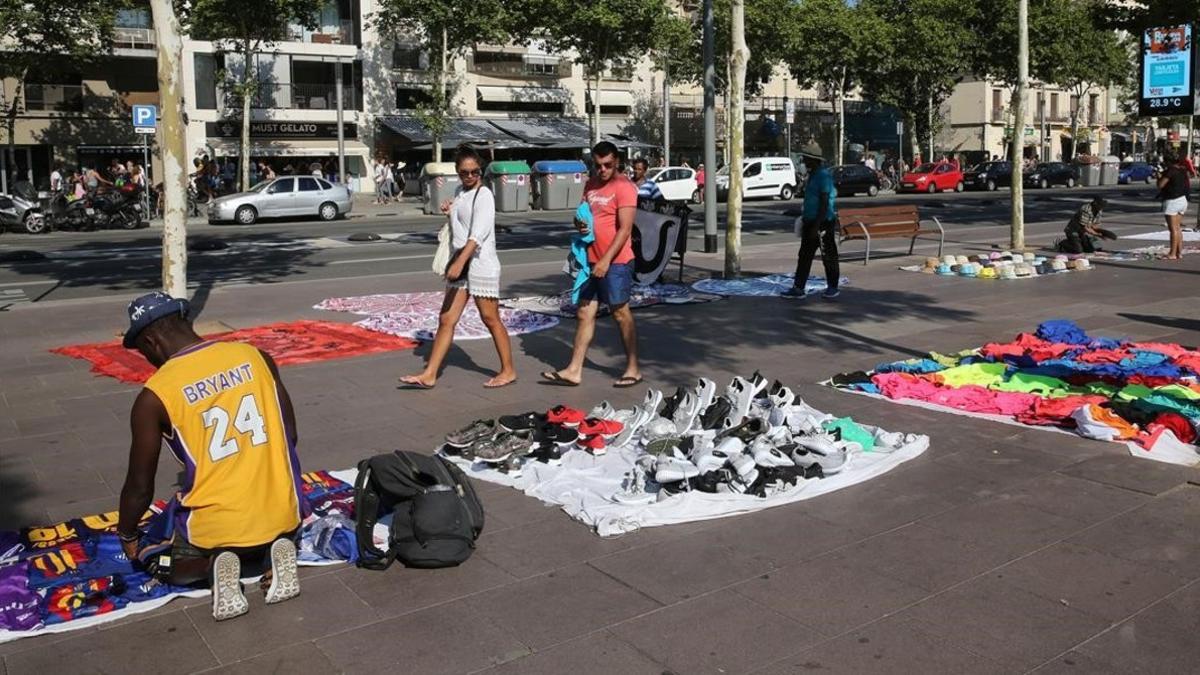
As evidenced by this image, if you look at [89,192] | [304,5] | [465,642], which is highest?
[304,5]

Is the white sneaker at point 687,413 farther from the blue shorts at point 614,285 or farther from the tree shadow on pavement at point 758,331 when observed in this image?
the tree shadow on pavement at point 758,331

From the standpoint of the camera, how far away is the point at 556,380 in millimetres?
8281

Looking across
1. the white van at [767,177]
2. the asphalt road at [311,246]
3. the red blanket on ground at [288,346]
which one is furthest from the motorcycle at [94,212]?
the white van at [767,177]

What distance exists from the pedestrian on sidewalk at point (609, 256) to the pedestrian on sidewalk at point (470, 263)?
605 mm

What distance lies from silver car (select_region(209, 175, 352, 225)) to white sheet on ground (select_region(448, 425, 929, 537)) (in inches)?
1040

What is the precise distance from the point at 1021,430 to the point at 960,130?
7329 centimetres

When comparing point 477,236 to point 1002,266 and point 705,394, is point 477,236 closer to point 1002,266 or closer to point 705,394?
point 705,394

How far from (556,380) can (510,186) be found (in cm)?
2751

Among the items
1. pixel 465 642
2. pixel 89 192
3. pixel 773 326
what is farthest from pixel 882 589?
pixel 89 192

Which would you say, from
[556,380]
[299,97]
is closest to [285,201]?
[299,97]

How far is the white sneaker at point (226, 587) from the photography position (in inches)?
161

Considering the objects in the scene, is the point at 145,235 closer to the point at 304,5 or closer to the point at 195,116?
the point at 304,5

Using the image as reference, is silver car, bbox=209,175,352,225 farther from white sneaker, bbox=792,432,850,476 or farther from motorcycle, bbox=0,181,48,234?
white sneaker, bbox=792,432,850,476

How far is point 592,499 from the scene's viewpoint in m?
5.48
